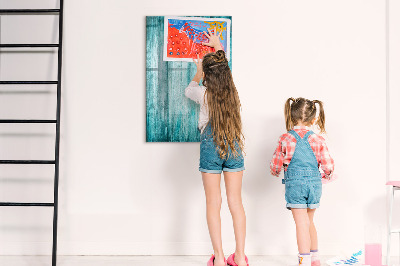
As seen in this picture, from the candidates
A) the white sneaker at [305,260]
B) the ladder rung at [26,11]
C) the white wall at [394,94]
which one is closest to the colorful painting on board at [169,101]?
the ladder rung at [26,11]

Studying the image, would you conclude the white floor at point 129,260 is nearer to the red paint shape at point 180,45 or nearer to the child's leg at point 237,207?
the child's leg at point 237,207

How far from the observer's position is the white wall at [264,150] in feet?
10.9

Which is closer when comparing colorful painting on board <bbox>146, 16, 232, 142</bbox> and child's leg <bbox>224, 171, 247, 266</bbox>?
child's leg <bbox>224, 171, 247, 266</bbox>

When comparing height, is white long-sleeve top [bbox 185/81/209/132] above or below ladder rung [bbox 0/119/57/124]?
above

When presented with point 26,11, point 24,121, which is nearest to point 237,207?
point 24,121

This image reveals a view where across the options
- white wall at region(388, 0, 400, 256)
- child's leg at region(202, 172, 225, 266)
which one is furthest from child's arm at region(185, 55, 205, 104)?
white wall at region(388, 0, 400, 256)

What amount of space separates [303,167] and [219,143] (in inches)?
20.9

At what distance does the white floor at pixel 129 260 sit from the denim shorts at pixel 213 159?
0.69 m

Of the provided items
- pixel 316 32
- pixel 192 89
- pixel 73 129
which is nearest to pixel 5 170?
pixel 73 129

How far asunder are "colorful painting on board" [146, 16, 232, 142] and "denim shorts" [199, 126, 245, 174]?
0.46 metres

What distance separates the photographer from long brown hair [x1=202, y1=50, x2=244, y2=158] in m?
2.80

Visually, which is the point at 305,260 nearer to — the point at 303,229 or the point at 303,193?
the point at 303,229

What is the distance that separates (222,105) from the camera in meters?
2.81

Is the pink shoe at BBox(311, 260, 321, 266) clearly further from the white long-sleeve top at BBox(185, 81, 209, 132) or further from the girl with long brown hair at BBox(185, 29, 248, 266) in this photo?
the white long-sleeve top at BBox(185, 81, 209, 132)
